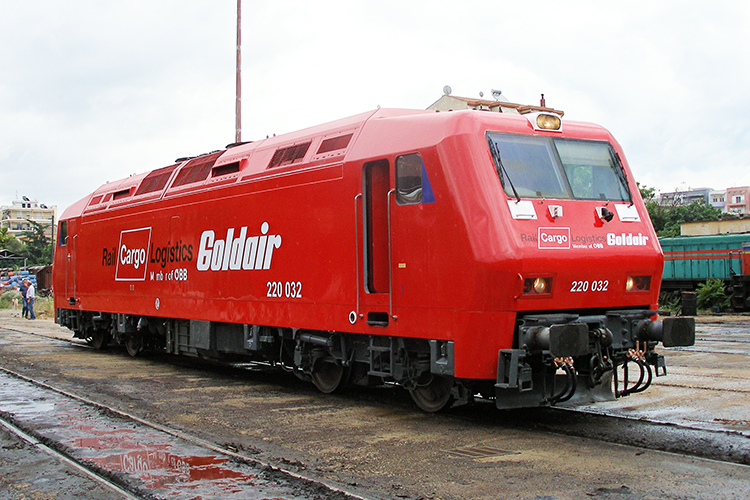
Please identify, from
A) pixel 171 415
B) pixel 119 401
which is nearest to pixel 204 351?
pixel 119 401

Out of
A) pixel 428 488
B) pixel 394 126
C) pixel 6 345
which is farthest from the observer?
pixel 6 345

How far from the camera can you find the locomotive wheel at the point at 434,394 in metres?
8.26

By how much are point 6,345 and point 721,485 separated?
58.6 feet

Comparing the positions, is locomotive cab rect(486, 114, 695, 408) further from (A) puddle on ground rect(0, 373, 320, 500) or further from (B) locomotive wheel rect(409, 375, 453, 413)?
(A) puddle on ground rect(0, 373, 320, 500)

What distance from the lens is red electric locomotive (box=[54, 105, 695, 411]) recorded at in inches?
289

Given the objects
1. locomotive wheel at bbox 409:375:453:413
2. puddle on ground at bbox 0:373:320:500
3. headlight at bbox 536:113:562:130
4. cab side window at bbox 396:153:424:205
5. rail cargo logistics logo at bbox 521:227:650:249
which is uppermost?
headlight at bbox 536:113:562:130

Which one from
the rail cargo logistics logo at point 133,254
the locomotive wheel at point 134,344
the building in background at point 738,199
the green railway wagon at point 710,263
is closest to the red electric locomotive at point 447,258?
the rail cargo logistics logo at point 133,254

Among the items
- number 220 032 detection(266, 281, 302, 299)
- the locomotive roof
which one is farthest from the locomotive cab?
number 220 032 detection(266, 281, 302, 299)

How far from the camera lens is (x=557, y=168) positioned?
317 inches

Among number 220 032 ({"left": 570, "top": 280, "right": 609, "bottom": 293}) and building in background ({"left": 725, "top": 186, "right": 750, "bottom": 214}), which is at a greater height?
building in background ({"left": 725, "top": 186, "right": 750, "bottom": 214})

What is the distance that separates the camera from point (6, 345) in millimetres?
18922

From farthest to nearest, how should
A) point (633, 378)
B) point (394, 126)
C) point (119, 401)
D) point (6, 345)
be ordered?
point (6, 345) → point (633, 378) → point (119, 401) → point (394, 126)

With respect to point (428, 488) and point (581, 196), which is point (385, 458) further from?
point (581, 196)

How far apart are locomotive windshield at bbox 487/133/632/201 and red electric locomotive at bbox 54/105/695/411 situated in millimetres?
15
